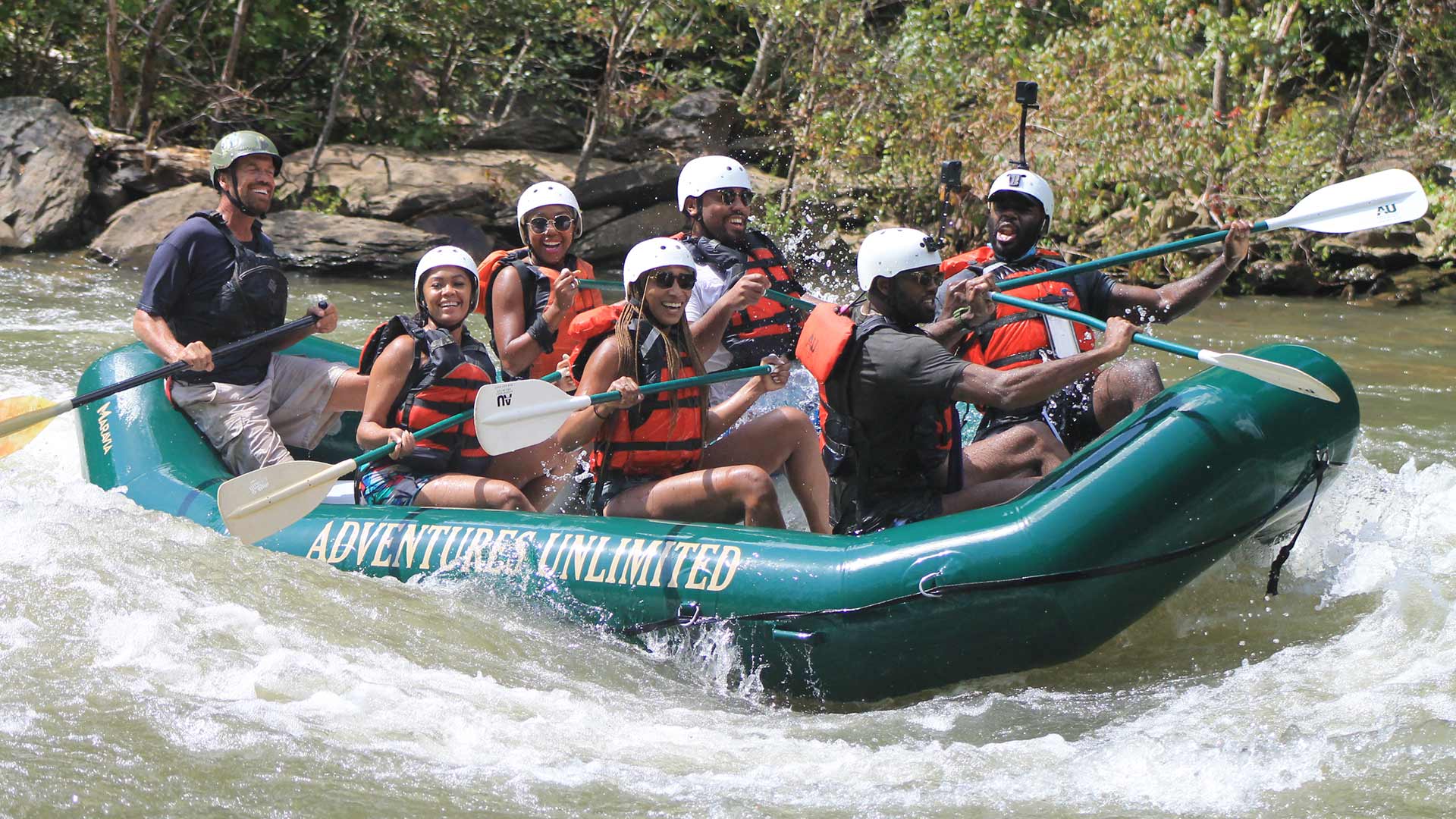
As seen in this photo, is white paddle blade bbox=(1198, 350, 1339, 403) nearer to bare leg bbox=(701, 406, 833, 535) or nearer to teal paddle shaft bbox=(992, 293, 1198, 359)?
teal paddle shaft bbox=(992, 293, 1198, 359)

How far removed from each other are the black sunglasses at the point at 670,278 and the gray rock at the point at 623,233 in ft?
25.6

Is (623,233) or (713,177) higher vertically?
→ (713,177)

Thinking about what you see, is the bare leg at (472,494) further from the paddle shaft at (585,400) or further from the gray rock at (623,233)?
the gray rock at (623,233)

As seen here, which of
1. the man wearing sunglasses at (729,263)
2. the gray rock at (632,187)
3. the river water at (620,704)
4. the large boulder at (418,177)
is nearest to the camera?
the river water at (620,704)

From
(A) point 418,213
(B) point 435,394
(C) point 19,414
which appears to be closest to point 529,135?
(A) point 418,213

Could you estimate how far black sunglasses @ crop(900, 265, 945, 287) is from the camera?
3.94 m

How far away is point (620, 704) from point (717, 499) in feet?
2.37

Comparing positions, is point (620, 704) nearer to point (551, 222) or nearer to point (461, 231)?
point (551, 222)

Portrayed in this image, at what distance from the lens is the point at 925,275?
3953 mm

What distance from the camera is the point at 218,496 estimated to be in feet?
14.3

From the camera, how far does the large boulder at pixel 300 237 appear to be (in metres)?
11.5

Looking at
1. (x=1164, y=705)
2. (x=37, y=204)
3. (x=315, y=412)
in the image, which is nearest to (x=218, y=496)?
(x=315, y=412)

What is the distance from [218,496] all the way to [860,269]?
6.67ft

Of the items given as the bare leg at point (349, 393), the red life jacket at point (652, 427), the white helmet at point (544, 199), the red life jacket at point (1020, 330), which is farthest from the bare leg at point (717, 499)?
the white helmet at point (544, 199)
